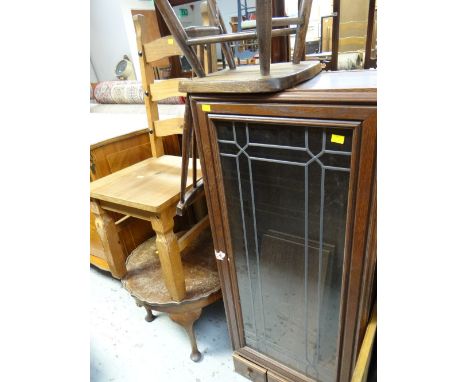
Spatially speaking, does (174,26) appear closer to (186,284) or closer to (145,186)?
(145,186)

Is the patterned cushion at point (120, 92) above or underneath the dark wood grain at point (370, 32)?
underneath

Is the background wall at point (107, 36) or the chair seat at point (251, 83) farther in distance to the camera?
the background wall at point (107, 36)

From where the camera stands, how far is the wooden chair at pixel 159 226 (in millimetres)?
983

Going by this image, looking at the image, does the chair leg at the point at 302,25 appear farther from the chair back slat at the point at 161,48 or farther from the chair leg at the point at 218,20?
the chair back slat at the point at 161,48

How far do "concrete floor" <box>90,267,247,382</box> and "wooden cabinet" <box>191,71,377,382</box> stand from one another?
0.30 metres

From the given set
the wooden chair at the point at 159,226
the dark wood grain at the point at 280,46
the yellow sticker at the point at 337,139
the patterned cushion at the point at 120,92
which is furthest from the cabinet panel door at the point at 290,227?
the patterned cushion at the point at 120,92

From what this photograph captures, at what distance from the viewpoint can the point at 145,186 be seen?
1075mm

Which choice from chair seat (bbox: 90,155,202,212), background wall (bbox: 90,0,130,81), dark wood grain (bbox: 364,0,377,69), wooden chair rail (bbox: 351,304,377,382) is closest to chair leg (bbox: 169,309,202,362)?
chair seat (bbox: 90,155,202,212)

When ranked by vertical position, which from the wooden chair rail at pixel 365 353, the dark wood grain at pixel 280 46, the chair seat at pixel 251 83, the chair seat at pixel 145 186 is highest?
the dark wood grain at pixel 280 46

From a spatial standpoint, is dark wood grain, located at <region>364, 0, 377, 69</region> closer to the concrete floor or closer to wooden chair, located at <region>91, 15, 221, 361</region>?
wooden chair, located at <region>91, 15, 221, 361</region>

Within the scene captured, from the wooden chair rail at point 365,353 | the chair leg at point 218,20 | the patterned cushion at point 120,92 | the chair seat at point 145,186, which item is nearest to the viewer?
the wooden chair rail at point 365,353

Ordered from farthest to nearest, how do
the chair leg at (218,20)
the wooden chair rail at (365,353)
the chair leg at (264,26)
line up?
the chair leg at (218,20), the wooden chair rail at (365,353), the chair leg at (264,26)

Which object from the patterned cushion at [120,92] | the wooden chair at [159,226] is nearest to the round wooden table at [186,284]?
the wooden chair at [159,226]
